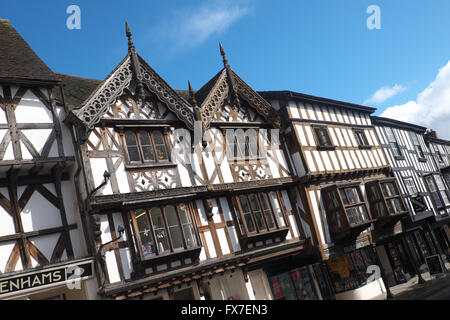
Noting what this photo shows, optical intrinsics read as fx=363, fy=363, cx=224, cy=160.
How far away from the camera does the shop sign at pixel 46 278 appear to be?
376 inches

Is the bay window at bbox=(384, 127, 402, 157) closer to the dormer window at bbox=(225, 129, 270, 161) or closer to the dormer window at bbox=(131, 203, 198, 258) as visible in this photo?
the dormer window at bbox=(225, 129, 270, 161)

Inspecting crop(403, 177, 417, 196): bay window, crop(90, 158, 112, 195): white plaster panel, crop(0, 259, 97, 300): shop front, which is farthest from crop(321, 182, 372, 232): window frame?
crop(0, 259, 97, 300): shop front

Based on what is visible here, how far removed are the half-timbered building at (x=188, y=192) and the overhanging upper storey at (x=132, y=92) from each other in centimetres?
4

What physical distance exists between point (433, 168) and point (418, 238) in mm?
7113

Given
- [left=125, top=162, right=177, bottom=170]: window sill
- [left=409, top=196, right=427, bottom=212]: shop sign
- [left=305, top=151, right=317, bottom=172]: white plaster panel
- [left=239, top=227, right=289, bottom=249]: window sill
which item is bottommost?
[left=409, top=196, right=427, bottom=212]: shop sign

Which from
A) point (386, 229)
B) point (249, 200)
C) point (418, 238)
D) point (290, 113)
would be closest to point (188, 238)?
point (249, 200)

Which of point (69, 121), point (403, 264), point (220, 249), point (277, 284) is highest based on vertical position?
point (69, 121)

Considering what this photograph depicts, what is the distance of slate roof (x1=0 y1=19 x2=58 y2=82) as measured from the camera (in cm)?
1180

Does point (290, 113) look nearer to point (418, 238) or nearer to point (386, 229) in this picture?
point (386, 229)

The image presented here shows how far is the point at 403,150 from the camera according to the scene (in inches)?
992

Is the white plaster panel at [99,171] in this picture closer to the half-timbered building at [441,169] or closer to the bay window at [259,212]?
the bay window at [259,212]

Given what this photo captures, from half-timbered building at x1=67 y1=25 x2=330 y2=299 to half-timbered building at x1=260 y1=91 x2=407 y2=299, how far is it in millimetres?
704

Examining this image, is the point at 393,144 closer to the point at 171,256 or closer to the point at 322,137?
the point at 322,137

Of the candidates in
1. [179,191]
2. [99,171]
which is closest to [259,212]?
[179,191]
